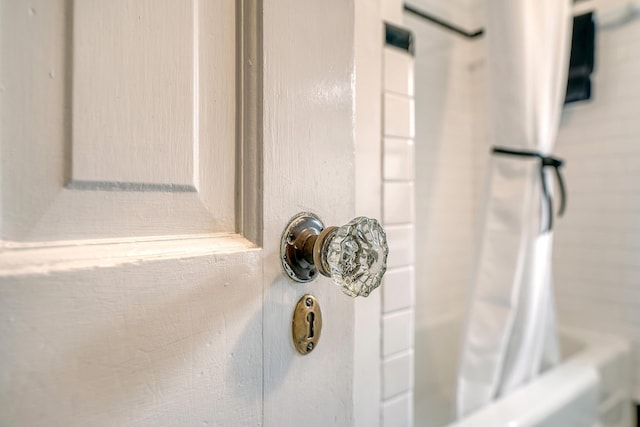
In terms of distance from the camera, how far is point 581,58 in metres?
1.33

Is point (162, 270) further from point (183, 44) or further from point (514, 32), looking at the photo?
point (514, 32)

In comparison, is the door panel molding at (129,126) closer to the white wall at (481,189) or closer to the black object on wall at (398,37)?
the black object on wall at (398,37)

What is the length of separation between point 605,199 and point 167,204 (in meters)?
1.56

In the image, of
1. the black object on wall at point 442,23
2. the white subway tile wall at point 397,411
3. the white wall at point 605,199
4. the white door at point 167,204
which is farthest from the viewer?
the black object on wall at point 442,23

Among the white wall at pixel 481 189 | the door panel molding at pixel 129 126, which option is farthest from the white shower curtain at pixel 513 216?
the door panel molding at pixel 129 126

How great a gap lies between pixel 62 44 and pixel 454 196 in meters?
1.60

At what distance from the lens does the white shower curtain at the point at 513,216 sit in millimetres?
951

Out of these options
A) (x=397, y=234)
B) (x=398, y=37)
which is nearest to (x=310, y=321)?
(x=397, y=234)

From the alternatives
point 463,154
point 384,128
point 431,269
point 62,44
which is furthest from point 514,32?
point 62,44

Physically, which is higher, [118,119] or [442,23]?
[442,23]

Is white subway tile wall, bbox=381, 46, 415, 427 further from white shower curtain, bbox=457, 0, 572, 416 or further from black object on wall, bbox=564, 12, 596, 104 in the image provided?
black object on wall, bbox=564, 12, 596, 104

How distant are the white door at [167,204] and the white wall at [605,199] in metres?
→ 1.38

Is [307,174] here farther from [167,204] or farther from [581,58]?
[581,58]

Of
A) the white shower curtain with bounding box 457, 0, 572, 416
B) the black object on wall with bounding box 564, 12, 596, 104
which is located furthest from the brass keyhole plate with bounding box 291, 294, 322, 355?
the black object on wall with bounding box 564, 12, 596, 104
